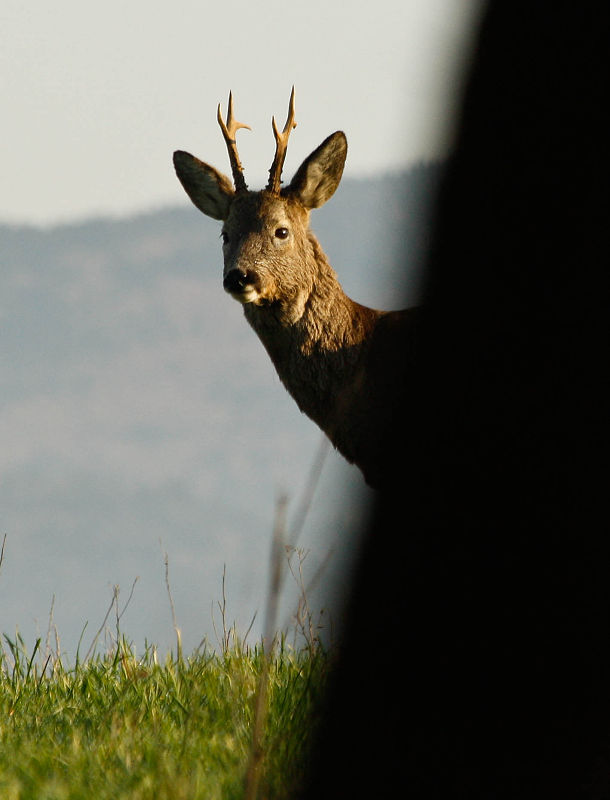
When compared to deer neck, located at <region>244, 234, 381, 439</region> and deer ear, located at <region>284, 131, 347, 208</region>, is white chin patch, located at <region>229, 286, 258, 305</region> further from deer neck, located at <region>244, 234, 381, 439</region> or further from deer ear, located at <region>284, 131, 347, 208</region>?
deer ear, located at <region>284, 131, 347, 208</region>

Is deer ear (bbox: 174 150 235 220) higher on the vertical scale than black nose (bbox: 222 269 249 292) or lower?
higher

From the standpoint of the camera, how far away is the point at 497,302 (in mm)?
2979

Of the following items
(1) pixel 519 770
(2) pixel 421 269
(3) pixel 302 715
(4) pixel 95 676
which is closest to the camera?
(1) pixel 519 770

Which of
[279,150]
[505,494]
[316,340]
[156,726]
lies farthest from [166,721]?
[279,150]

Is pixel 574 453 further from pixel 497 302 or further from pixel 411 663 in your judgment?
pixel 411 663

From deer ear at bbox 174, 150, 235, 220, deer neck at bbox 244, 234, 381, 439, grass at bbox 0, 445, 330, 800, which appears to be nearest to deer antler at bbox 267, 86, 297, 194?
deer ear at bbox 174, 150, 235, 220

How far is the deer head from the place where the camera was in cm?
577

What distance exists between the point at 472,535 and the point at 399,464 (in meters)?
0.30

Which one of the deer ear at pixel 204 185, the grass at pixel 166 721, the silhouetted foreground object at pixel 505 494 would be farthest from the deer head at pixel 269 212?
the silhouetted foreground object at pixel 505 494

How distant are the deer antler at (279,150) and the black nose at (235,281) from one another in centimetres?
73

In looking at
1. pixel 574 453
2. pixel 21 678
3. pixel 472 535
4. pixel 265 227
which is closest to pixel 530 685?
pixel 472 535

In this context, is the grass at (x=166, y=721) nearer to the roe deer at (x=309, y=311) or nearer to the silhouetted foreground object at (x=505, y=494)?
the silhouetted foreground object at (x=505, y=494)

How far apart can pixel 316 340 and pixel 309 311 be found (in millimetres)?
181

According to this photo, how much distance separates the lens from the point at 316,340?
18.8 ft
